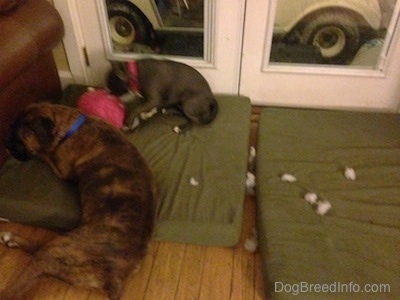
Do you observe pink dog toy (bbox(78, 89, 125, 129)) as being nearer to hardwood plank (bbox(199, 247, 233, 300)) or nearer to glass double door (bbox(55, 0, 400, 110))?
glass double door (bbox(55, 0, 400, 110))

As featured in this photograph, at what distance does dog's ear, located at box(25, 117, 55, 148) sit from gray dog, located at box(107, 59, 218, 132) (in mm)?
511

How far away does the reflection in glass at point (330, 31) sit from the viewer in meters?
2.01

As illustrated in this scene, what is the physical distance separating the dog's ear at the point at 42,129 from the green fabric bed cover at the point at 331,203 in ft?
3.10

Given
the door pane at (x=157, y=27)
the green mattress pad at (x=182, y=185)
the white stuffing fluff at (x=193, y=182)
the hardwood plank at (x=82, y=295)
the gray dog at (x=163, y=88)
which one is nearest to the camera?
the hardwood plank at (x=82, y=295)

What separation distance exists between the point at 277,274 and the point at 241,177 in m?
0.50

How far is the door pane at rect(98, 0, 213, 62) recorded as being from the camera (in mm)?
2096

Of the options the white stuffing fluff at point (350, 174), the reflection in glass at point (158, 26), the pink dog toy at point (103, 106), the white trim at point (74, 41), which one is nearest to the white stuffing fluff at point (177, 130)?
the pink dog toy at point (103, 106)

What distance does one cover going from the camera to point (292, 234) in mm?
1517

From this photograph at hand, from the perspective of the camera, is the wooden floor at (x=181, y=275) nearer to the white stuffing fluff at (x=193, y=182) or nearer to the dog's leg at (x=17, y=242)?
the dog's leg at (x=17, y=242)

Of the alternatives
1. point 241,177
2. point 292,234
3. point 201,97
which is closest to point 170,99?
point 201,97

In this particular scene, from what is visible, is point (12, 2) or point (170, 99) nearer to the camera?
point (12, 2)

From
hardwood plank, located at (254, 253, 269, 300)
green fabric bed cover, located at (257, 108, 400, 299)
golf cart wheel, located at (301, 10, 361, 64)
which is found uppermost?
golf cart wheel, located at (301, 10, 361, 64)

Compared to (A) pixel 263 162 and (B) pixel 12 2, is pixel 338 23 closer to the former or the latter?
(A) pixel 263 162

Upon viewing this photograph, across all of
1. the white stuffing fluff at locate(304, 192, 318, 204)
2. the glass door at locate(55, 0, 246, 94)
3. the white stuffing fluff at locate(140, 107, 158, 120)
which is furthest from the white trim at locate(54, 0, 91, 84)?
the white stuffing fluff at locate(304, 192, 318, 204)
